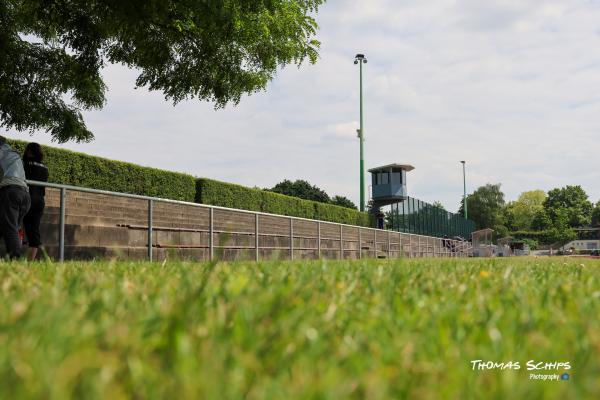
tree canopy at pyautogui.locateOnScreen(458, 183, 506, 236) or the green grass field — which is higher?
tree canopy at pyautogui.locateOnScreen(458, 183, 506, 236)

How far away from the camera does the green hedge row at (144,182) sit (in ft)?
41.4

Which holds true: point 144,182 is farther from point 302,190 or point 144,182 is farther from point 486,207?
point 486,207

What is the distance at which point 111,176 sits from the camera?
545 inches

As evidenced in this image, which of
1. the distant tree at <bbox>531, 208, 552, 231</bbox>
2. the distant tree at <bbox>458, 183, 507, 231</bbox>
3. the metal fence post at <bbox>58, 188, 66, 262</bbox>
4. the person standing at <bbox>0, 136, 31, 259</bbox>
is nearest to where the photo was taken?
the person standing at <bbox>0, 136, 31, 259</bbox>

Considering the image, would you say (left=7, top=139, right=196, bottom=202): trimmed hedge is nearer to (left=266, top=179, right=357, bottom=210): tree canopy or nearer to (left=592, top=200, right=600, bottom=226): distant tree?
(left=266, top=179, right=357, bottom=210): tree canopy

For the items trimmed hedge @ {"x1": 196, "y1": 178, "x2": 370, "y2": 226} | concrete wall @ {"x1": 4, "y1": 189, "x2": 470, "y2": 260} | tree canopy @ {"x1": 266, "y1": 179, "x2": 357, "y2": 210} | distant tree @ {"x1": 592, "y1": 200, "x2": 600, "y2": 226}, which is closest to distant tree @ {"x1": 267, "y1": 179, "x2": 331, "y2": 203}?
tree canopy @ {"x1": 266, "y1": 179, "x2": 357, "y2": 210}

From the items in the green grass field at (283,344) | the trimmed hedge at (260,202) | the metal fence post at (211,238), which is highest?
the trimmed hedge at (260,202)

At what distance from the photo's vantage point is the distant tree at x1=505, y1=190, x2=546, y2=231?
10838cm

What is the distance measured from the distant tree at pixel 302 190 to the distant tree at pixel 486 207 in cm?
4635

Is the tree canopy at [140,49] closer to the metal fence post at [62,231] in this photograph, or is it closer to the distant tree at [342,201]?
the metal fence post at [62,231]

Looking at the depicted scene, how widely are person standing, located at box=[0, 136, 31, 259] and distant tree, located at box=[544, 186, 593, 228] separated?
368ft

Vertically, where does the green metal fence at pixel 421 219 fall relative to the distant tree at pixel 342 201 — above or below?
below

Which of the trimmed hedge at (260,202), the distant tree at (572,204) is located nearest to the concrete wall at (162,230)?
the trimmed hedge at (260,202)

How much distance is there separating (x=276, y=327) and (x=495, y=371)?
601 mm
